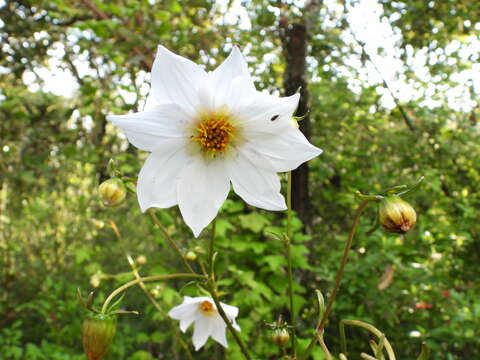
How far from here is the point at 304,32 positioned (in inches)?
110

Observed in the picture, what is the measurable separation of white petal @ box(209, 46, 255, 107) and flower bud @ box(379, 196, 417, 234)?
11.9 inches

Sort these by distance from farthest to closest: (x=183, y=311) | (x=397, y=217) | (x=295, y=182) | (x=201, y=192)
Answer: (x=295, y=182) → (x=183, y=311) → (x=201, y=192) → (x=397, y=217)

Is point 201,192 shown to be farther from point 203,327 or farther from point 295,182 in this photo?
point 295,182

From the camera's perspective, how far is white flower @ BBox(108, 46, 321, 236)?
70 centimetres

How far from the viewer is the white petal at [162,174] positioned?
72cm

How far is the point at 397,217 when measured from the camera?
66cm

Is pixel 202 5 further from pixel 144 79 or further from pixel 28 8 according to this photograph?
pixel 28 8

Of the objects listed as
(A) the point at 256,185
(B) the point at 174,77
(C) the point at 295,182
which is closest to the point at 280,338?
(A) the point at 256,185

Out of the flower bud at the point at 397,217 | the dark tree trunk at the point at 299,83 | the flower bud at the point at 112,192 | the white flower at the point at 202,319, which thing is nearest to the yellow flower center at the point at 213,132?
the flower bud at the point at 112,192

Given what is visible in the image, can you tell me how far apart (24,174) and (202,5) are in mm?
1557

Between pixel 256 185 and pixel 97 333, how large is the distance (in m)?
0.39

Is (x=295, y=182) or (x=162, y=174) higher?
(x=162, y=174)

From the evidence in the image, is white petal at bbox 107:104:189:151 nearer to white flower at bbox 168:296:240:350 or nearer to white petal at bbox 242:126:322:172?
white petal at bbox 242:126:322:172

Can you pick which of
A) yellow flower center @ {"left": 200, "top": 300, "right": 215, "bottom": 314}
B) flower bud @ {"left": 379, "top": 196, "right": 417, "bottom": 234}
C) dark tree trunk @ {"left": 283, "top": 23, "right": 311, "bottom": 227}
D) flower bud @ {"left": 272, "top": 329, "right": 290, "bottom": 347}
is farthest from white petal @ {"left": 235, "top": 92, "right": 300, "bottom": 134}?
dark tree trunk @ {"left": 283, "top": 23, "right": 311, "bottom": 227}
